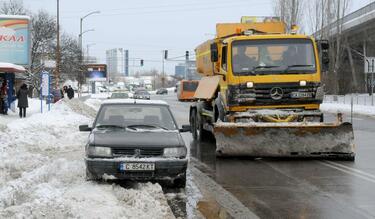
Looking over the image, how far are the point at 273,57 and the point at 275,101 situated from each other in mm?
1070

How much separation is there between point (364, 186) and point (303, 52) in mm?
5109

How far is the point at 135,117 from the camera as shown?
10453 millimetres

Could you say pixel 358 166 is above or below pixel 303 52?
below

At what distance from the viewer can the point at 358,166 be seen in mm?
12234

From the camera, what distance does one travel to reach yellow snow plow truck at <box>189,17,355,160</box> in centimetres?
1320

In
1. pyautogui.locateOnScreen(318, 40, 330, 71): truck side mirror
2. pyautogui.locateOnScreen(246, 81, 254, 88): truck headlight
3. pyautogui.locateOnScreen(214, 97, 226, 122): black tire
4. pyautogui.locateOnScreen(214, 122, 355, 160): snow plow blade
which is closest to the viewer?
pyautogui.locateOnScreen(214, 122, 355, 160): snow plow blade

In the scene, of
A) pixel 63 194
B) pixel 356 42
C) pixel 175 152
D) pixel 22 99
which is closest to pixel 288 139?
pixel 175 152

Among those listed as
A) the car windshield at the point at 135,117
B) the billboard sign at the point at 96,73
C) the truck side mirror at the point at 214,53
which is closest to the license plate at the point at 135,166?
the car windshield at the point at 135,117

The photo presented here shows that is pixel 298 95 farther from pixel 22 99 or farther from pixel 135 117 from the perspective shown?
pixel 22 99

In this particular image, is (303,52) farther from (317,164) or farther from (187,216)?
(187,216)

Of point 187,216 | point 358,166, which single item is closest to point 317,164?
point 358,166

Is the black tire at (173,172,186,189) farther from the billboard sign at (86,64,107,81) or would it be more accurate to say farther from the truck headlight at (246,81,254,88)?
the billboard sign at (86,64,107,81)

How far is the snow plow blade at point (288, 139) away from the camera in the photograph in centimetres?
1311

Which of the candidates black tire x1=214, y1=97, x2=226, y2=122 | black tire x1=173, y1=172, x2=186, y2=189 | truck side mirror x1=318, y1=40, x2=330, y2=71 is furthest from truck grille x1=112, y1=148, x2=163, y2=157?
truck side mirror x1=318, y1=40, x2=330, y2=71
